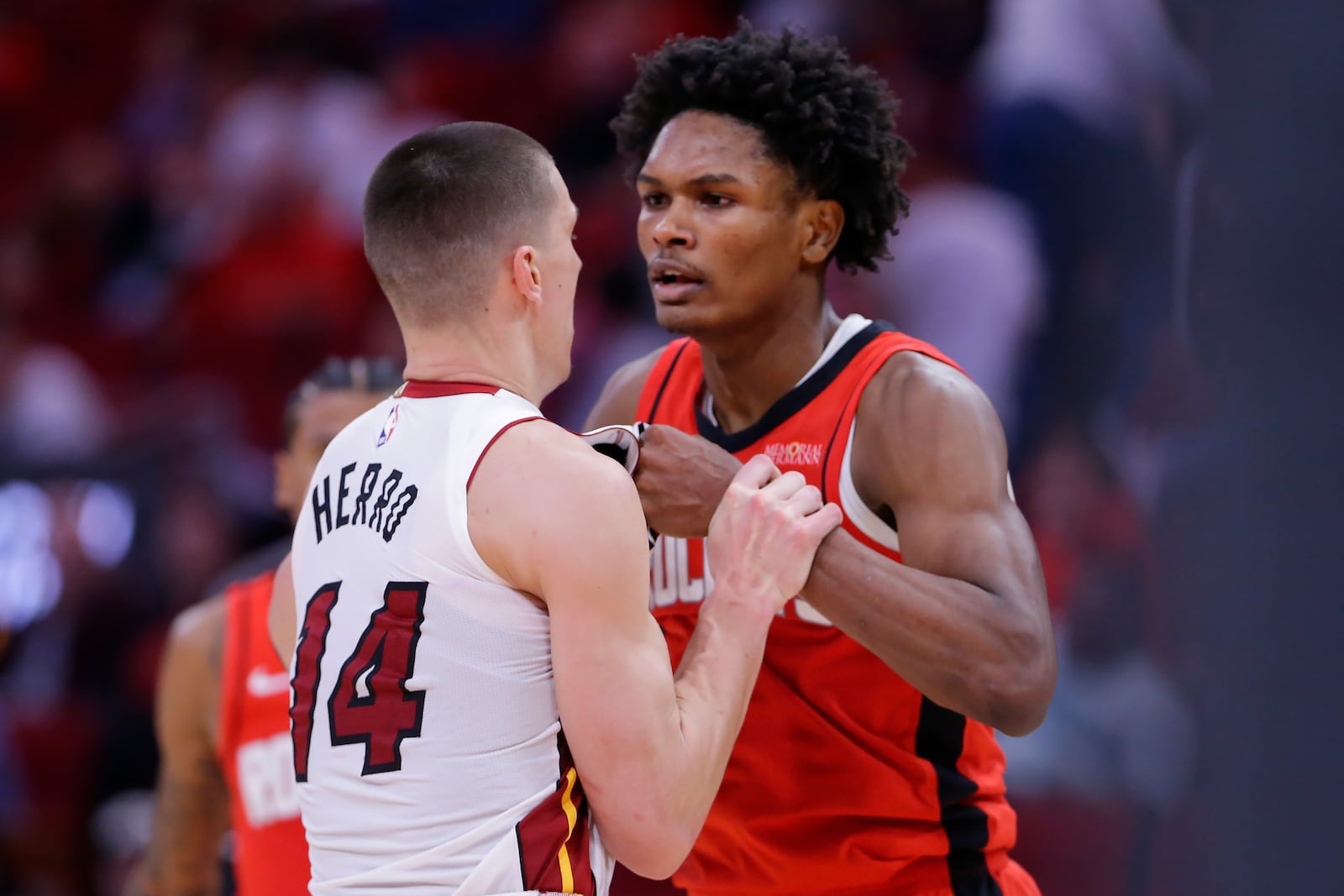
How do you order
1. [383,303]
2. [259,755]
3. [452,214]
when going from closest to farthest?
[452,214]
[259,755]
[383,303]

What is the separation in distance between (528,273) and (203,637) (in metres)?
2.19

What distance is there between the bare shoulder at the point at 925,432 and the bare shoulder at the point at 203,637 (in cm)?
207

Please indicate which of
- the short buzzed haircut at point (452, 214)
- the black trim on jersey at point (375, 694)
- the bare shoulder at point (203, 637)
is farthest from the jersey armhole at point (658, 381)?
the bare shoulder at point (203, 637)

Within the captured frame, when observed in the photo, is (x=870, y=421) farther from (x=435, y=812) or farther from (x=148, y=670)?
(x=148, y=670)

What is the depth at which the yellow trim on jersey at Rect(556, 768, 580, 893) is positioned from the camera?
2338 mm

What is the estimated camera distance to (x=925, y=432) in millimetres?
2992

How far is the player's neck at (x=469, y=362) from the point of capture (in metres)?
2.55

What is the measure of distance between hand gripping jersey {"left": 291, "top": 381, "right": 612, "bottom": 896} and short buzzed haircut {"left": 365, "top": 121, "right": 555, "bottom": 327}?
0.69 feet

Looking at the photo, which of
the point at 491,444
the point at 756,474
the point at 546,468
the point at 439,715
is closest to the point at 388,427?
A: the point at 491,444

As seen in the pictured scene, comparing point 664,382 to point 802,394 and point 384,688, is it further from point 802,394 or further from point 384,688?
point 384,688

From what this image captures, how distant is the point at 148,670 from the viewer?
21.8 feet

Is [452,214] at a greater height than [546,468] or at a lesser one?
greater

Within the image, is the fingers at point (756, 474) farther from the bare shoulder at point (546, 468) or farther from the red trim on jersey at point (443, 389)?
the red trim on jersey at point (443, 389)

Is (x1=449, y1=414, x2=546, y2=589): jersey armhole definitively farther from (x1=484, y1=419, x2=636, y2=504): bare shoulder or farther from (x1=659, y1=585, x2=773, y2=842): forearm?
(x1=659, y1=585, x2=773, y2=842): forearm
